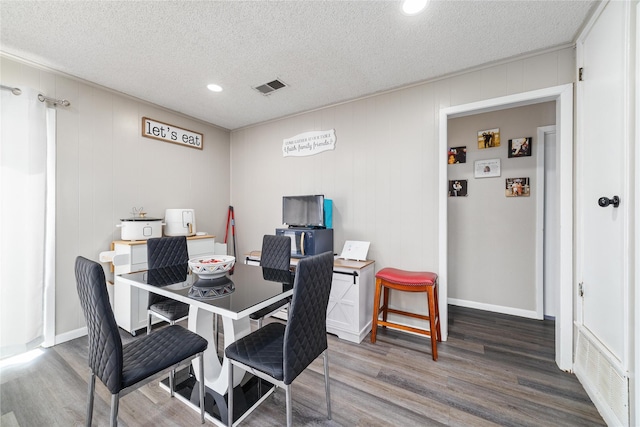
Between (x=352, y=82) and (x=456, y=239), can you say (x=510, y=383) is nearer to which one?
(x=456, y=239)

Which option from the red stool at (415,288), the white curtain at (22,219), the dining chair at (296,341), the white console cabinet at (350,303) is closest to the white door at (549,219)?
the red stool at (415,288)

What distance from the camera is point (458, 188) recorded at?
3402mm

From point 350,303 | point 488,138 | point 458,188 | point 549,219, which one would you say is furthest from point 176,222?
point 549,219

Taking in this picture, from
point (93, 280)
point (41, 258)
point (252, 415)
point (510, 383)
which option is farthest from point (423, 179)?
point (41, 258)

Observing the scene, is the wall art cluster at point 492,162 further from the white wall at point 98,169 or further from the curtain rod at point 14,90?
the curtain rod at point 14,90

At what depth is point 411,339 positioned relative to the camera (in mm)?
2506

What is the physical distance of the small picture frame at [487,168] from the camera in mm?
3148

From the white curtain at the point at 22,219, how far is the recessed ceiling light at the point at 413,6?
3.12m

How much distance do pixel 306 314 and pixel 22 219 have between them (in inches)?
105

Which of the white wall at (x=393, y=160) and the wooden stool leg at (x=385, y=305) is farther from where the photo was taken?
the wooden stool leg at (x=385, y=305)

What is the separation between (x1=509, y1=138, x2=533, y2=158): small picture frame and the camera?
2967 mm

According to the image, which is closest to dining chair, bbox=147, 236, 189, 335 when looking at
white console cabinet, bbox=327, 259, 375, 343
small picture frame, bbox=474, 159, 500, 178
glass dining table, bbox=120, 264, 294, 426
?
glass dining table, bbox=120, 264, 294, 426

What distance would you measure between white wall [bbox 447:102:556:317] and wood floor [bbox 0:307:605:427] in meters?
0.81

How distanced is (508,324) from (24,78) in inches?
208
